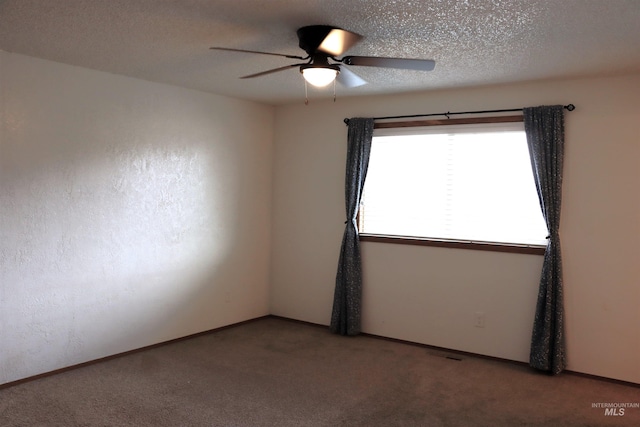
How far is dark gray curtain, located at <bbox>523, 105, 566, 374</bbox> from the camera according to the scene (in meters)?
4.35

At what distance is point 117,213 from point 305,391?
7.17 ft

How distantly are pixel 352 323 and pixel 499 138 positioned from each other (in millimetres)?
Answer: 2270

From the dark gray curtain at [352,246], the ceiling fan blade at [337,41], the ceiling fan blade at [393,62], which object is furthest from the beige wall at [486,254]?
the ceiling fan blade at [337,41]

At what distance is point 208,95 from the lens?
17.6 ft

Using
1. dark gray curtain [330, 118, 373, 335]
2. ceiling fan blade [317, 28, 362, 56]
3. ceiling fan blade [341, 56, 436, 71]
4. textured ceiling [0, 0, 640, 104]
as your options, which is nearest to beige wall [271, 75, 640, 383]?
dark gray curtain [330, 118, 373, 335]

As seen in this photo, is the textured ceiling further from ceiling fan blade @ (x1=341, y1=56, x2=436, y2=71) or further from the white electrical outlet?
the white electrical outlet

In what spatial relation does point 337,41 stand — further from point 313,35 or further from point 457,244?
point 457,244

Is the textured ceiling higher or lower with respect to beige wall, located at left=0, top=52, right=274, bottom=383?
higher

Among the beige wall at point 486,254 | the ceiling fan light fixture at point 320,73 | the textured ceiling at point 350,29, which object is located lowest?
the beige wall at point 486,254

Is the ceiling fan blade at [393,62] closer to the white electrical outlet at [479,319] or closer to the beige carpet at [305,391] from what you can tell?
the beige carpet at [305,391]

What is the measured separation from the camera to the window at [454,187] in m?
4.71

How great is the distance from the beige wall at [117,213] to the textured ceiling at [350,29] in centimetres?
39

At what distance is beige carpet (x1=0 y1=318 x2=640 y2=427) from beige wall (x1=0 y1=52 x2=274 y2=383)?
0.37 metres

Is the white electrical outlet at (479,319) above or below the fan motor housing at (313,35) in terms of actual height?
below
